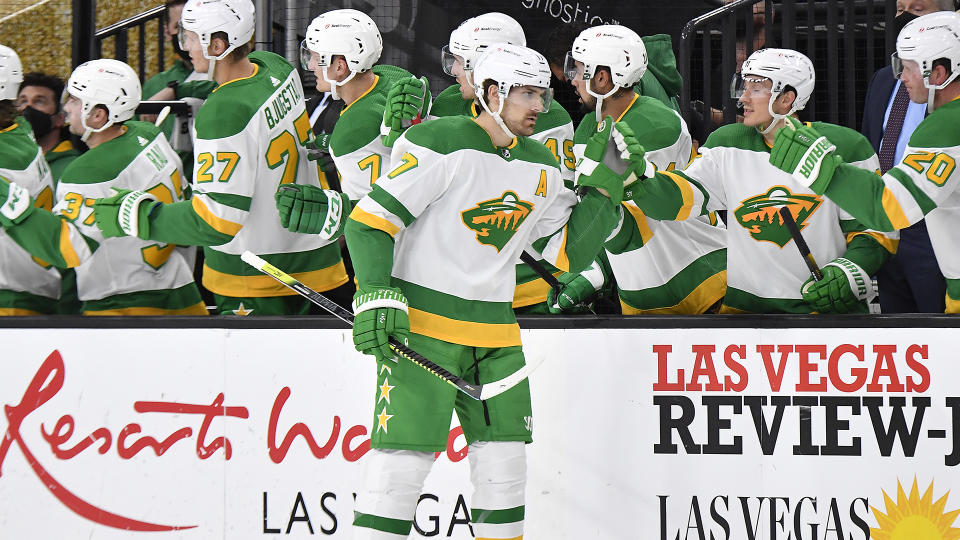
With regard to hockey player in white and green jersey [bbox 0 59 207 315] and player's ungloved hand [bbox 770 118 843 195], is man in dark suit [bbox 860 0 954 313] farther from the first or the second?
hockey player in white and green jersey [bbox 0 59 207 315]

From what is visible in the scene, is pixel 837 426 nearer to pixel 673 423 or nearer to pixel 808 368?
pixel 808 368

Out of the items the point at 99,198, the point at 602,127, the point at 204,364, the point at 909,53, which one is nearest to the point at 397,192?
the point at 602,127

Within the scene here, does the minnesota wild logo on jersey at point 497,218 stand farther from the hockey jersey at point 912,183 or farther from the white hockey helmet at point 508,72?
the hockey jersey at point 912,183

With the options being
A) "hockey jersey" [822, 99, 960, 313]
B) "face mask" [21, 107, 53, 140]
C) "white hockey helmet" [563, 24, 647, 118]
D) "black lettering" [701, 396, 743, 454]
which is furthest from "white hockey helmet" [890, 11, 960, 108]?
"face mask" [21, 107, 53, 140]

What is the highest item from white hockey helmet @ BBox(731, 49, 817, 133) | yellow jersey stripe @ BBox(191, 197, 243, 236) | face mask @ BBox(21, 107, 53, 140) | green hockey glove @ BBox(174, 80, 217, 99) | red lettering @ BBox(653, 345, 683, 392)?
green hockey glove @ BBox(174, 80, 217, 99)

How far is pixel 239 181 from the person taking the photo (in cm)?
399

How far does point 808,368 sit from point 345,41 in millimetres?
1879

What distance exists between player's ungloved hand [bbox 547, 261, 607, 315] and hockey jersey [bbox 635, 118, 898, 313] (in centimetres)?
48

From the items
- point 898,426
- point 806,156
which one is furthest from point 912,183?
point 898,426

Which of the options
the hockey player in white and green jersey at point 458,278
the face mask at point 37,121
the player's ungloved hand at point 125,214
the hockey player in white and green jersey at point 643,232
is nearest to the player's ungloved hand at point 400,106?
the hockey player in white and green jersey at point 643,232

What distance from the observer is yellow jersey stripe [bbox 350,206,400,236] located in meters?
3.18

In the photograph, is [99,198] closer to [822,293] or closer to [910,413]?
[822,293]

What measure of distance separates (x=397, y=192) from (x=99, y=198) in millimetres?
1406

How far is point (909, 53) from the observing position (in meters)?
3.74
